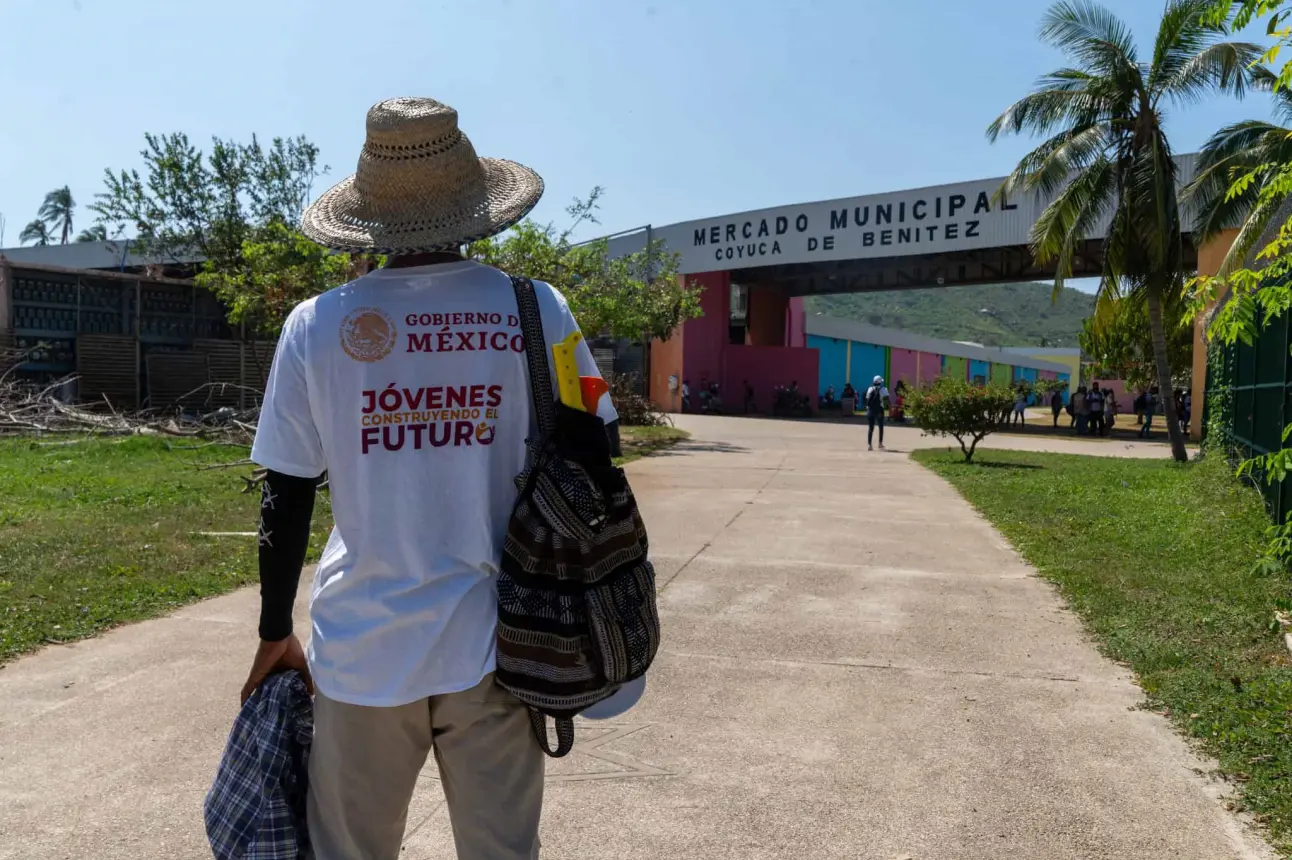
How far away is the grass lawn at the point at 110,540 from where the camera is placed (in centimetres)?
577

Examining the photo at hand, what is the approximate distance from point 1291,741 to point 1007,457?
1614 centimetres

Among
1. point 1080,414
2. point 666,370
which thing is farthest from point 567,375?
point 666,370

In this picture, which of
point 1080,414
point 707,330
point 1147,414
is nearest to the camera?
point 1147,414

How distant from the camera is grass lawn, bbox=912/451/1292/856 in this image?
3.98 metres

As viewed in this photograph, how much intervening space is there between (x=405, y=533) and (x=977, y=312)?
483ft

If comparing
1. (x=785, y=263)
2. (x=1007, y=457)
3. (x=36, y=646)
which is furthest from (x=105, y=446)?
(x=785, y=263)

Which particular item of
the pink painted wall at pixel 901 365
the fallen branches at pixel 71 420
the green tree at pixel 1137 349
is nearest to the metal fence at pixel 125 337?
the fallen branches at pixel 71 420

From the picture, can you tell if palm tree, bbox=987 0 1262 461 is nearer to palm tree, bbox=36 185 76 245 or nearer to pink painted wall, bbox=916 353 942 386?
pink painted wall, bbox=916 353 942 386

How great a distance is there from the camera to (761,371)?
38625mm

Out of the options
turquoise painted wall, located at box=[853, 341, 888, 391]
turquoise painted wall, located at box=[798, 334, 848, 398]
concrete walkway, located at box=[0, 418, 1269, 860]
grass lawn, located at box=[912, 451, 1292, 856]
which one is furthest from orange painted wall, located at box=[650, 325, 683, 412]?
concrete walkway, located at box=[0, 418, 1269, 860]

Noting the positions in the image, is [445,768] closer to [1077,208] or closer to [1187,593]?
[1187,593]

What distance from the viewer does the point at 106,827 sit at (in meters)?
3.18

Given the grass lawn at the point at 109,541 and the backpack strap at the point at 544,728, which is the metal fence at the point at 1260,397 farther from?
the grass lawn at the point at 109,541

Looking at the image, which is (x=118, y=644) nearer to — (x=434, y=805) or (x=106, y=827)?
(x=106, y=827)
